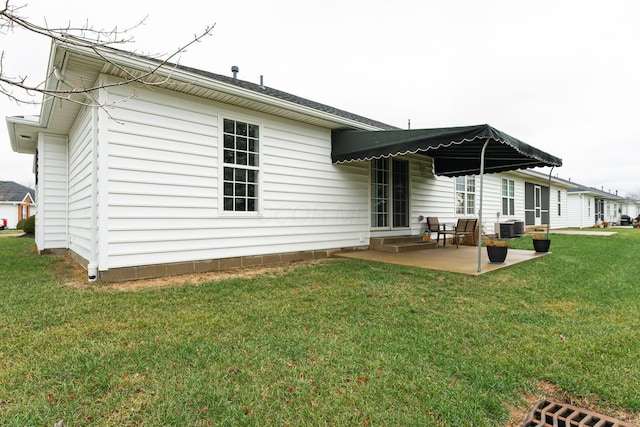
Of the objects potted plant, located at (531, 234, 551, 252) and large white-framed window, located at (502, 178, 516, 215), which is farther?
large white-framed window, located at (502, 178, 516, 215)

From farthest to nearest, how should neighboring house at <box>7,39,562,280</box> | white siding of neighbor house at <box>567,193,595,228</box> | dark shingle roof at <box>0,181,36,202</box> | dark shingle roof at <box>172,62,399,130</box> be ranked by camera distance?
1. dark shingle roof at <box>0,181,36,202</box>
2. white siding of neighbor house at <box>567,193,595,228</box>
3. dark shingle roof at <box>172,62,399,130</box>
4. neighboring house at <box>7,39,562,280</box>

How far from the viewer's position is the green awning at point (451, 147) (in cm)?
513

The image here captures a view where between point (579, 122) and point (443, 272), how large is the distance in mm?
28009

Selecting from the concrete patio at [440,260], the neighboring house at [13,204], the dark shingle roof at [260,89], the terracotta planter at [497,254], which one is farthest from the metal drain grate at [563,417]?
the neighboring house at [13,204]

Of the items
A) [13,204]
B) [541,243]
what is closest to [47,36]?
[541,243]

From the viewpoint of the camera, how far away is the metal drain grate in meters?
1.71

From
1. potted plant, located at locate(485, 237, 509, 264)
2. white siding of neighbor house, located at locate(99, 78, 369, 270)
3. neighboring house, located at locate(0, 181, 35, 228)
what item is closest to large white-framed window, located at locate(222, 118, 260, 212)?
white siding of neighbor house, located at locate(99, 78, 369, 270)

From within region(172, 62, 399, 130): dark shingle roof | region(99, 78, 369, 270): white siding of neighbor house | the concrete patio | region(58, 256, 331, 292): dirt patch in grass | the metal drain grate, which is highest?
region(172, 62, 399, 130): dark shingle roof

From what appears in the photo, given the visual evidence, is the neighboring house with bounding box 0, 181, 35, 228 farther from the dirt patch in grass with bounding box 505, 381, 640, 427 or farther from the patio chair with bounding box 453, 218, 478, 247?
the dirt patch in grass with bounding box 505, 381, 640, 427

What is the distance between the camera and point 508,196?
49.4 ft

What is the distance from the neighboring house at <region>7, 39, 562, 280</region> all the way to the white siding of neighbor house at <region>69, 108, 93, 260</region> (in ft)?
0.12

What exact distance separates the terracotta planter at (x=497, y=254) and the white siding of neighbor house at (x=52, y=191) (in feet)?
33.3

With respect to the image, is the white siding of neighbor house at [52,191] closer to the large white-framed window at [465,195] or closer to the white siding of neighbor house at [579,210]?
the large white-framed window at [465,195]

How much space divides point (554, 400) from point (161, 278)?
4.93 m
